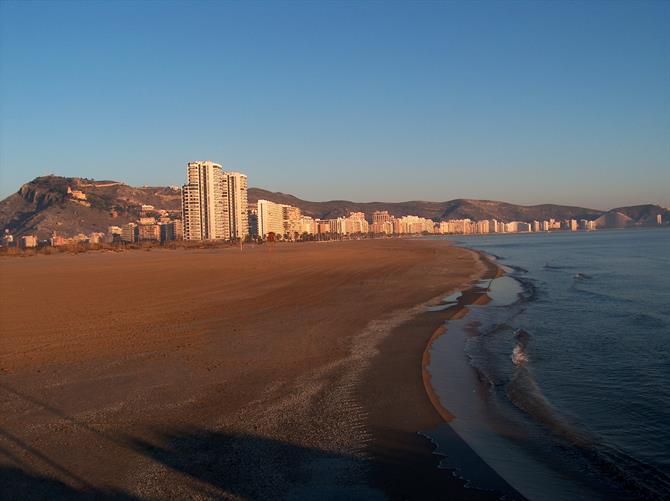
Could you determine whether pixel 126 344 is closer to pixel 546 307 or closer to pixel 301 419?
pixel 301 419

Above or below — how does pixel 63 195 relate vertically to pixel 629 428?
above

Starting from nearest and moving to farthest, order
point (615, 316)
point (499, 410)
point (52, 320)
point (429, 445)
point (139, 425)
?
Result: 1. point (429, 445)
2. point (139, 425)
3. point (499, 410)
4. point (52, 320)
5. point (615, 316)

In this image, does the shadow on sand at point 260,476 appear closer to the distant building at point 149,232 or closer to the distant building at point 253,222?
the distant building at point 149,232

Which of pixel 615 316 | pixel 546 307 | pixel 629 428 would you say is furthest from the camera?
pixel 546 307

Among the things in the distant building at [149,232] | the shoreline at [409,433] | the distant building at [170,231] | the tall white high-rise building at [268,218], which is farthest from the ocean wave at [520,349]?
the distant building at [149,232]

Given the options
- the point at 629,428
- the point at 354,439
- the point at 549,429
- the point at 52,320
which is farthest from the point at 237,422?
the point at 52,320

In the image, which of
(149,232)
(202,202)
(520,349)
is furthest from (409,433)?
(149,232)
